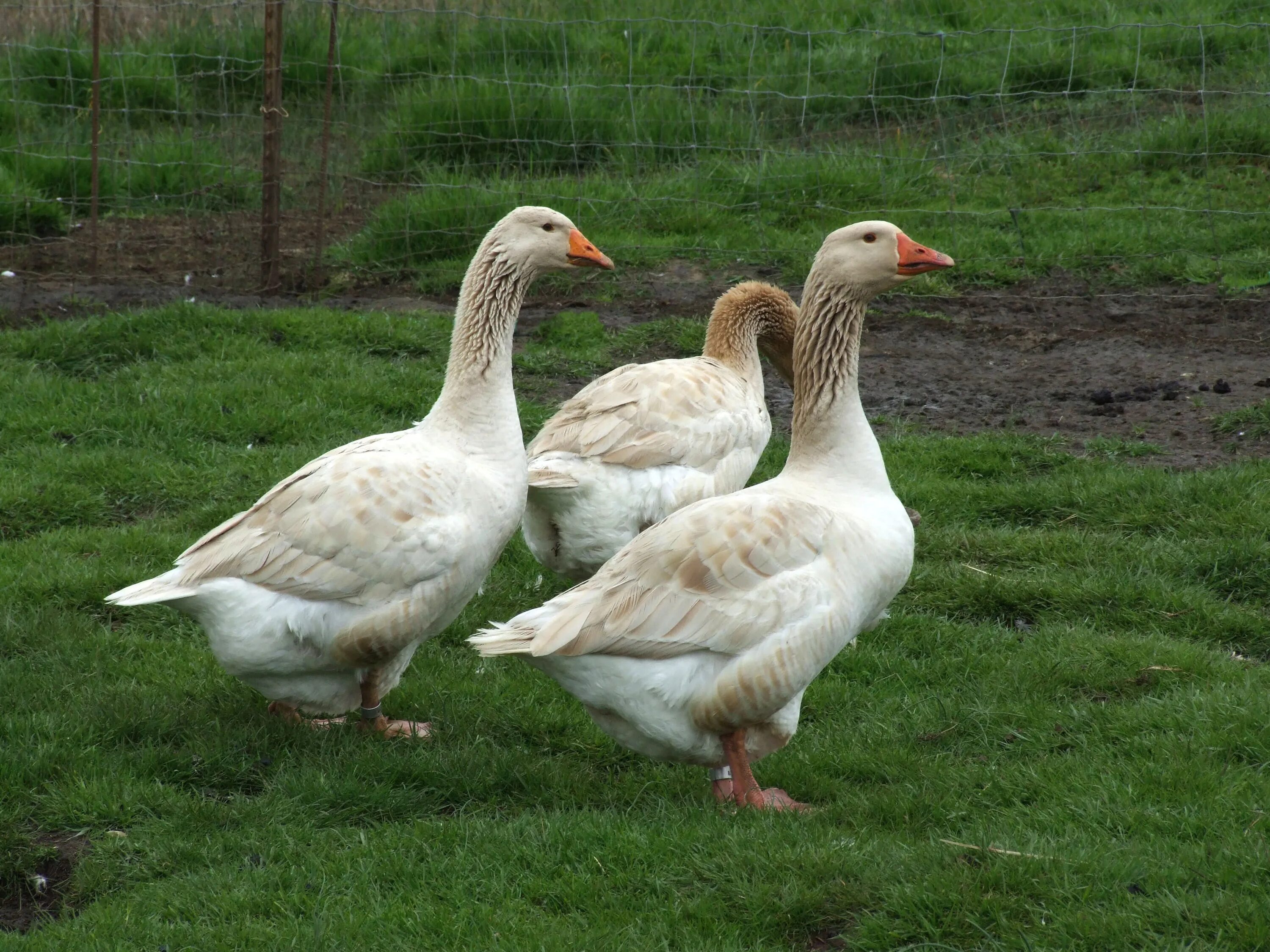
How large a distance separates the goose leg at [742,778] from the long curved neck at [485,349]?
1.58m

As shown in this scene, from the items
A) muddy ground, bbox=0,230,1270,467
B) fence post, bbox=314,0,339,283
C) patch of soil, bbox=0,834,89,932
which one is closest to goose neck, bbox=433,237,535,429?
patch of soil, bbox=0,834,89,932

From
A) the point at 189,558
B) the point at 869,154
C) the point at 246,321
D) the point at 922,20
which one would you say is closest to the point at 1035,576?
the point at 189,558

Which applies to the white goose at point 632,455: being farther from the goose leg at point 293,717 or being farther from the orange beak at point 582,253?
the goose leg at point 293,717

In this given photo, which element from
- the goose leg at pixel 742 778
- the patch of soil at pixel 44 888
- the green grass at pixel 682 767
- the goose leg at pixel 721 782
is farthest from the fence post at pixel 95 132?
the goose leg at pixel 742 778

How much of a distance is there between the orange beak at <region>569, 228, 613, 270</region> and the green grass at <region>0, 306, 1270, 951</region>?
172 cm

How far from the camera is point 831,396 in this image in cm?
510

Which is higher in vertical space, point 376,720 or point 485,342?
point 485,342

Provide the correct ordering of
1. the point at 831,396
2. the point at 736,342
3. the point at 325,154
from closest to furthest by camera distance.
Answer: the point at 831,396 → the point at 736,342 → the point at 325,154

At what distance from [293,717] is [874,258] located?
9.54 ft

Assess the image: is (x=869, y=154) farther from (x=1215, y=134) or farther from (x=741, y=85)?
(x=1215, y=134)

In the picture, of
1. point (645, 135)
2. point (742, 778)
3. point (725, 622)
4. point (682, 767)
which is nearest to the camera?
point (725, 622)

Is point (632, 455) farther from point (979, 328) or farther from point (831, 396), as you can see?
point (979, 328)

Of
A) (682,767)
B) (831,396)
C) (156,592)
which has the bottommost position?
(682,767)

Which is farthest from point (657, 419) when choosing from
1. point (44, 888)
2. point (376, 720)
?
point (44, 888)
